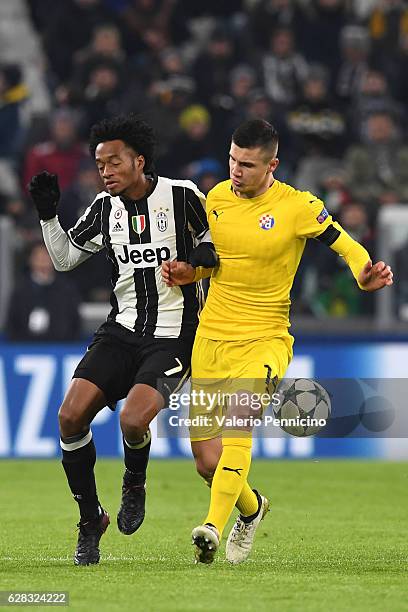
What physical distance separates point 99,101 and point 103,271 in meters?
2.58

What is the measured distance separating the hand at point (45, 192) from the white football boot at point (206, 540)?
191cm

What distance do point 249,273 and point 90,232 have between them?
919 mm

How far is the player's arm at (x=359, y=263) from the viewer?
699 cm

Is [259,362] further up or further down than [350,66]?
further down

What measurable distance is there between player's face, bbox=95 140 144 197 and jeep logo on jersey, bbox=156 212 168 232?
0.78 feet

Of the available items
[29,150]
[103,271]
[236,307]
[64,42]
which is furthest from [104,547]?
[64,42]

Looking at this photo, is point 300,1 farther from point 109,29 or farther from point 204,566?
point 204,566

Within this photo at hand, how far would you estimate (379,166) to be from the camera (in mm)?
15508

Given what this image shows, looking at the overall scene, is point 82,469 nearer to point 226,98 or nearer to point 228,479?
point 228,479

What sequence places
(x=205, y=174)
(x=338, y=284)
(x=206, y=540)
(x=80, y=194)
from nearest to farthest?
1. (x=206, y=540)
2. (x=338, y=284)
3. (x=205, y=174)
4. (x=80, y=194)

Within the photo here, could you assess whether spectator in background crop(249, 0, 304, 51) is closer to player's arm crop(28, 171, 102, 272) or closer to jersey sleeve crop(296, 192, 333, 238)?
player's arm crop(28, 171, 102, 272)

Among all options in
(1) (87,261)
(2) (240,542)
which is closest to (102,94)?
(1) (87,261)

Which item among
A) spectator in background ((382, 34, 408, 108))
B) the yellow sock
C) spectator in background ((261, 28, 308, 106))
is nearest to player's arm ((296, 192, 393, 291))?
the yellow sock

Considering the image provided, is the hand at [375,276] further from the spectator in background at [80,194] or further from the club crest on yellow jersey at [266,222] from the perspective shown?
the spectator in background at [80,194]
